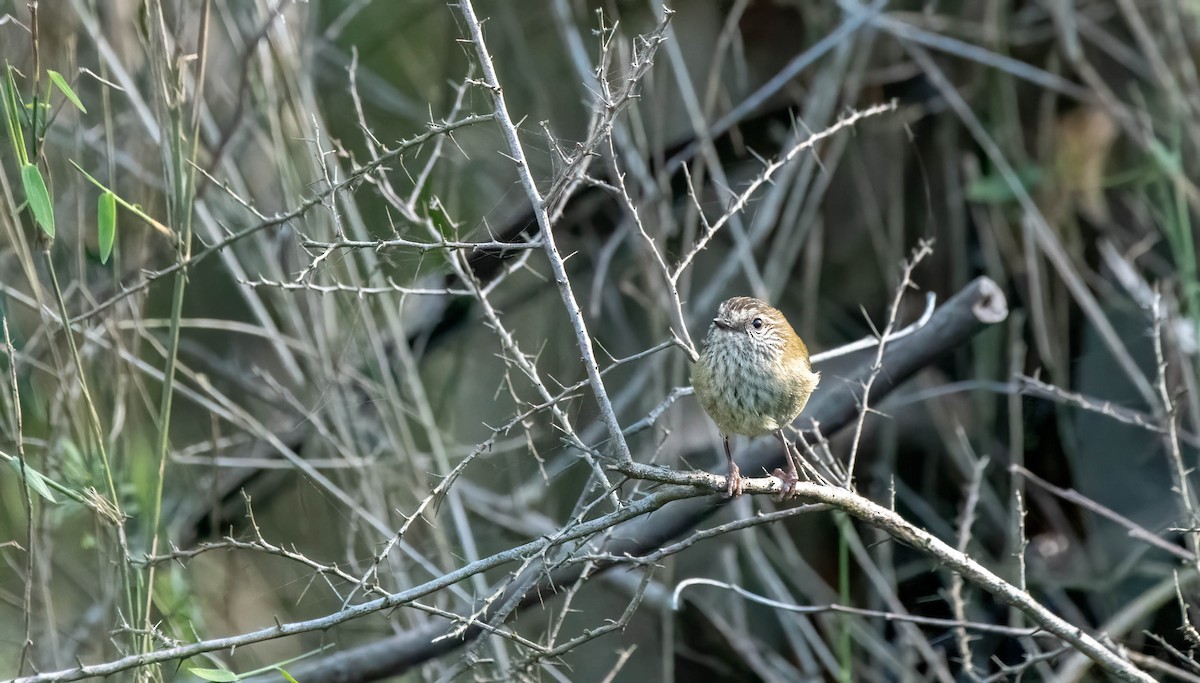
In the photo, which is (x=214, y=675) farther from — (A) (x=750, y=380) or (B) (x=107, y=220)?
(A) (x=750, y=380)

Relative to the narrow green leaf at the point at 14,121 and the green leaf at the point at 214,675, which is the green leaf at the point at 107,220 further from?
the green leaf at the point at 214,675

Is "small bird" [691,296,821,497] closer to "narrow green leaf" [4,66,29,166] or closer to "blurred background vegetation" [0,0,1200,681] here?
"blurred background vegetation" [0,0,1200,681]

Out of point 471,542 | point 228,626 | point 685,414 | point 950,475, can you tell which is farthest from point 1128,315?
point 228,626

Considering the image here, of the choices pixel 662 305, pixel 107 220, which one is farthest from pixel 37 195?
pixel 662 305

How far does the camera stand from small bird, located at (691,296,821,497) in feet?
9.21

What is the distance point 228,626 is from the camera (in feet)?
13.7

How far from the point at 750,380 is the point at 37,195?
5.56ft

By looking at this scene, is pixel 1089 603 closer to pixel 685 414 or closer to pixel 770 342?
pixel 685 414

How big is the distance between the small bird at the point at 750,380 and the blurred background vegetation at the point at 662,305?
51 cm

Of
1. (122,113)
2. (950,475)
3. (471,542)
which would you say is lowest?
(950,475)

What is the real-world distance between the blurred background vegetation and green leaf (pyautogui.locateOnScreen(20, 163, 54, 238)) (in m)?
1.02

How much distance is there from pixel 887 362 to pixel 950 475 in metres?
2.14

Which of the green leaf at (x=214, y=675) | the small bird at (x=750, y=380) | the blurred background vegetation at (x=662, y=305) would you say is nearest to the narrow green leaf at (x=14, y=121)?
the blurred background vegetation at (x=662, y=305)

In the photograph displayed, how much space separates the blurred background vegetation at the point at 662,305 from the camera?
11.8ft
